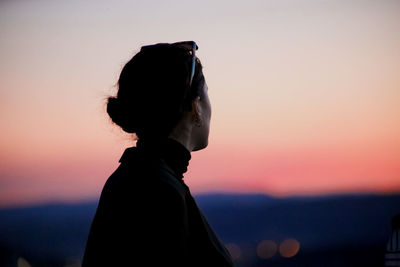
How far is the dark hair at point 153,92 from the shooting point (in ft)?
3.00

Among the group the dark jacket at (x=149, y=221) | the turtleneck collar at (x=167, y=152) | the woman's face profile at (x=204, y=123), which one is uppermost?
the woman's face profile at (x=204, y=123)

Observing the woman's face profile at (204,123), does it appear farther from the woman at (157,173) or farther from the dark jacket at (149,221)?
the dark jacket at (149,221)

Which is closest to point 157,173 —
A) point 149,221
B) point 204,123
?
point 149,221

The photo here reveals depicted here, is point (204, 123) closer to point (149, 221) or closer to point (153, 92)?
point (153, 92)

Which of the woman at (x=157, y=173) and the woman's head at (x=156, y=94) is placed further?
the woman's head at (x=156, y=94)

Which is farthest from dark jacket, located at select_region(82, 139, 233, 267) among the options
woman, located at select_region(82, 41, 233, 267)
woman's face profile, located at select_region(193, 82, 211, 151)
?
woman's face profile, located at select_region(193, 82, 211, 151)

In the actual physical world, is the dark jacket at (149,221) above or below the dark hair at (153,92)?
below

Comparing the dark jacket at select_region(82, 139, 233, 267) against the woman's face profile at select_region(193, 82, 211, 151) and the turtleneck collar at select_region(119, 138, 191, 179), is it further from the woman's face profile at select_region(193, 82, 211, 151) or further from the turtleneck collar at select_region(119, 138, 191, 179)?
the woman's face profile at select_region(193, 82, 211, 151)

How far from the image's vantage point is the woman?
0.75m

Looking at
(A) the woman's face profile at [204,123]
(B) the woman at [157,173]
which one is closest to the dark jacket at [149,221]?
(B) the woman at [157,173]

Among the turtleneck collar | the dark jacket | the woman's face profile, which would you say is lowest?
the dark jacket

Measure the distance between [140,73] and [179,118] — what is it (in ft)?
0.40

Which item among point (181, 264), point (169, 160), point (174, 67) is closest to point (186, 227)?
point (181, 264)

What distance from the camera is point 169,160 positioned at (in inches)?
36.2
